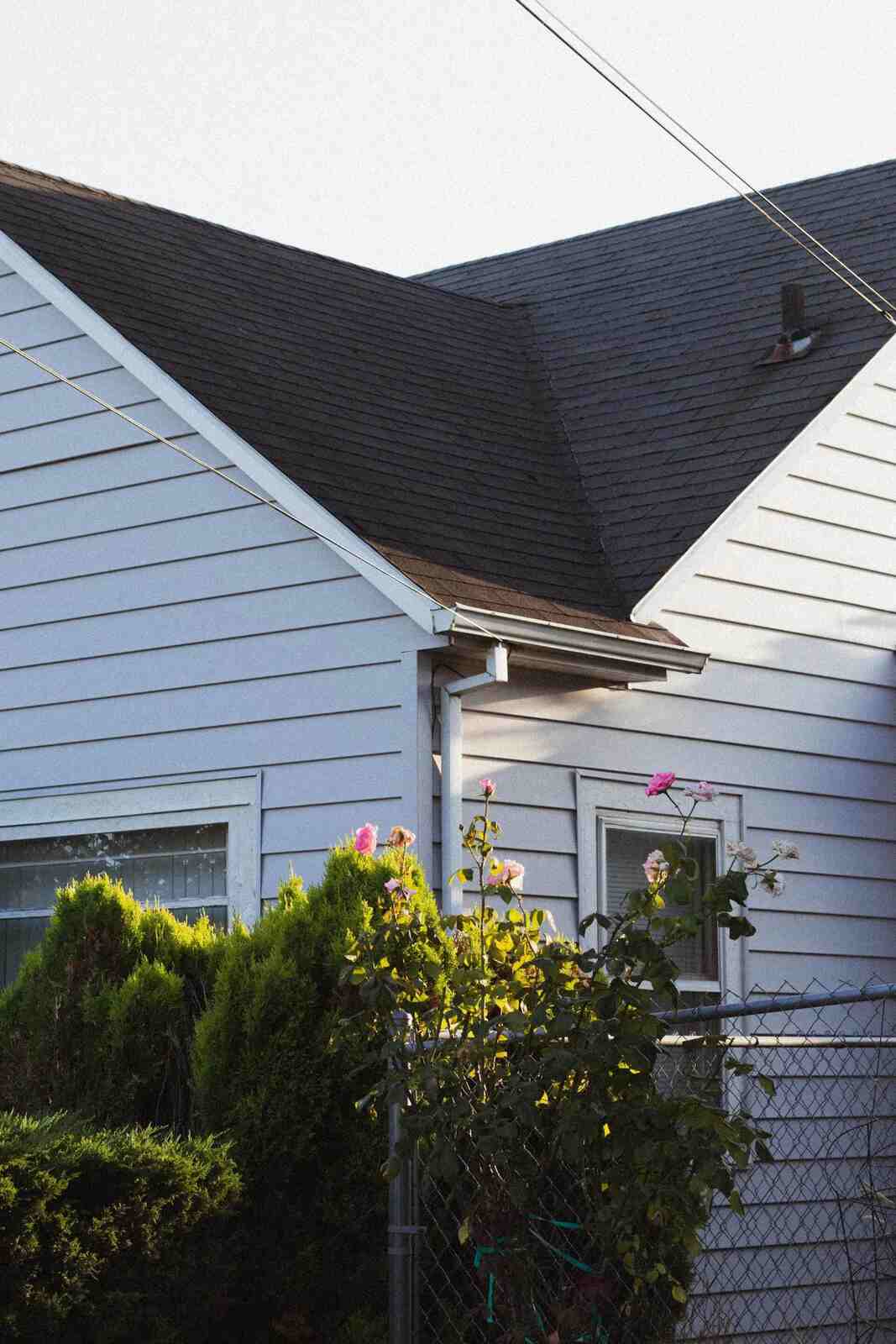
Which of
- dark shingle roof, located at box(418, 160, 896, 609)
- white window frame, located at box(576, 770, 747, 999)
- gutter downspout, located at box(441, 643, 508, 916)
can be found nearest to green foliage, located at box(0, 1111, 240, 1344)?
gutter downspout, located at box(441, 643, 508, 916)

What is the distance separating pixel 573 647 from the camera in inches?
299

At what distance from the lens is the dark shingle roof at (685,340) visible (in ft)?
29.5

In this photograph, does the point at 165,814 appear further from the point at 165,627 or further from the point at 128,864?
the point at 165,627

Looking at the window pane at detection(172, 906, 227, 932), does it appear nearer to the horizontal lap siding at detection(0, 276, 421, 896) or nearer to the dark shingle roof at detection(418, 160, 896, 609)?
the horizontal lap siding at detection(0, 276, 421, 896)

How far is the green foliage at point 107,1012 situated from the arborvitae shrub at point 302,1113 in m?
0.34

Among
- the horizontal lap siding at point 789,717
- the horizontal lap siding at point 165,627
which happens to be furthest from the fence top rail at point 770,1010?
the horizontal lap siding at point 789,717

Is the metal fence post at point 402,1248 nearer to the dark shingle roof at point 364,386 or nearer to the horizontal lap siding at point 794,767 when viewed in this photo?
the horizontal lap siding at point 794,767

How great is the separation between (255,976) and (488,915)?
2.81 feet

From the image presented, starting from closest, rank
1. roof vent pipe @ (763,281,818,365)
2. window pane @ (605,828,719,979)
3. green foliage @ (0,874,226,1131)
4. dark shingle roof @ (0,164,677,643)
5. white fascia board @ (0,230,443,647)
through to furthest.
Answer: green foliage @ (0,874,226,1131) → white fascia board @ (0,230,443,647) → dark shingle roof @ (0,164,677,643) → window pane @ (605,828,719,979) → roof vent pipe @ (763,281,818,365)

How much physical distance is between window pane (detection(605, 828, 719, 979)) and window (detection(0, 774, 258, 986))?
1.62 metres

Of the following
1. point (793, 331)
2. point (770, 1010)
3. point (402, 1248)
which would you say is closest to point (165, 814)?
point (402, 1248)

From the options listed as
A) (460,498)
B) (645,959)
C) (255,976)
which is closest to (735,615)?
(460,498)

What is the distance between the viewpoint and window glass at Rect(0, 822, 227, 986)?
798cm

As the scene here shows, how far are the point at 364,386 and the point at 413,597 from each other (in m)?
2.53
